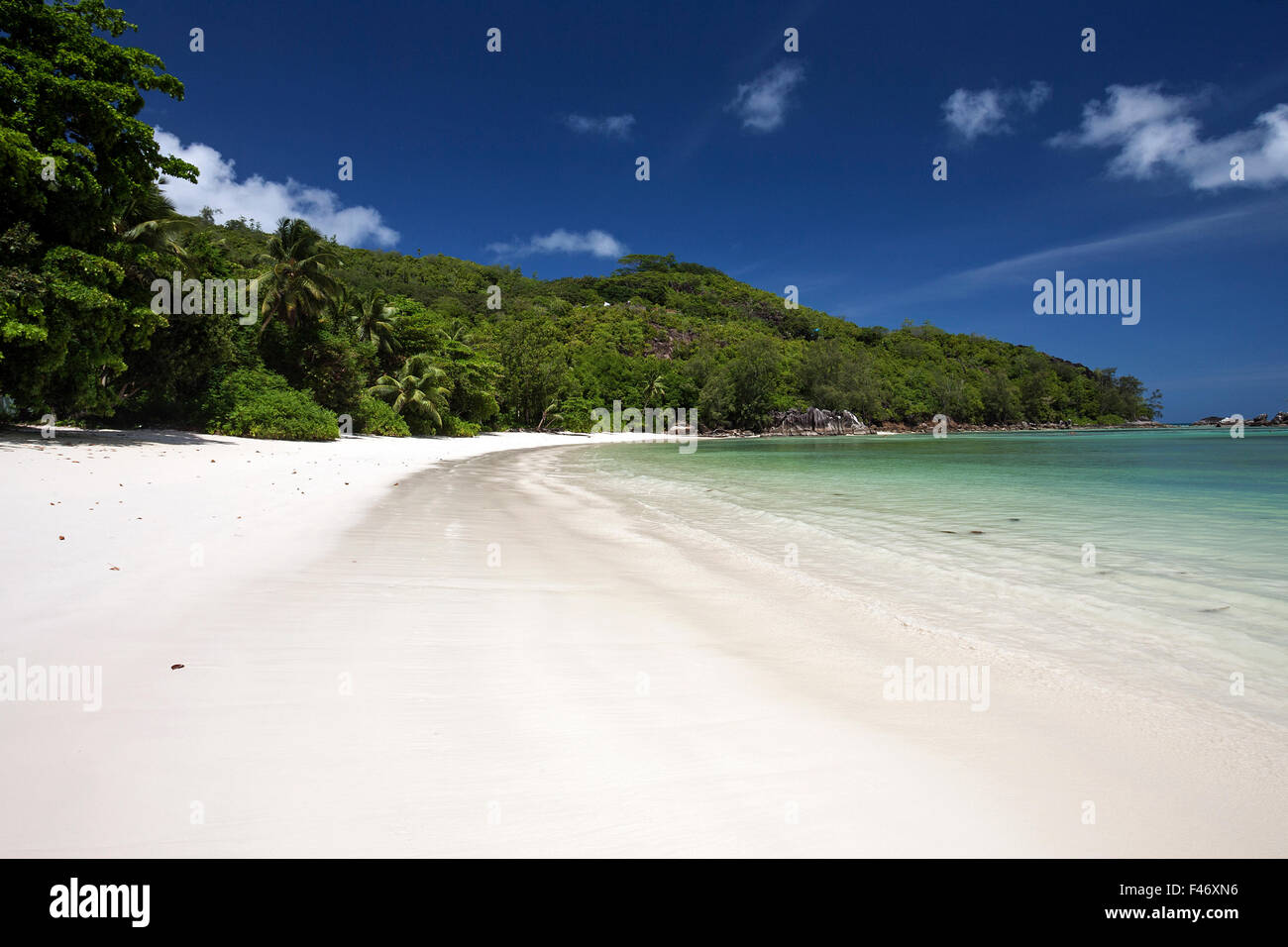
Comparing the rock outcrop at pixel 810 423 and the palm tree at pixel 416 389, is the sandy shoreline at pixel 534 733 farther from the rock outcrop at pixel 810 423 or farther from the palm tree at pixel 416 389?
the rock outcrop at pixel 810 423

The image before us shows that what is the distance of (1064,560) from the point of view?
7363mm

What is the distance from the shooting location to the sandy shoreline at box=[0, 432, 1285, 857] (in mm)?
2107

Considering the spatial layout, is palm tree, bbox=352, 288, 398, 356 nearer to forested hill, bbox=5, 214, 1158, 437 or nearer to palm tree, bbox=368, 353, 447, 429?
forested hill, bbox=5, 214, 1158, 437

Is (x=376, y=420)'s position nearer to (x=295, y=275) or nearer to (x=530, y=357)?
(x=295, y=275)

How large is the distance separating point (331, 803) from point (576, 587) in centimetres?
354

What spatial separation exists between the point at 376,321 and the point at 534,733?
1746 inches

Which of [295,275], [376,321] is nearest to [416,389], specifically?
[376,321]

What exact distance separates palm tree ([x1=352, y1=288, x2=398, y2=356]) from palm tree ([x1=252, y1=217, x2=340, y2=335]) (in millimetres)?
11346

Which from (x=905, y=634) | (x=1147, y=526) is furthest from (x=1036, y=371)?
(x=905, y=634)

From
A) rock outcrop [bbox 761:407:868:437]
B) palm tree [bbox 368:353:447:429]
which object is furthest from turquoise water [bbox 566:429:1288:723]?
rock outcrop [bbox 761:407:868:437]

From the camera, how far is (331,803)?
7.13ft

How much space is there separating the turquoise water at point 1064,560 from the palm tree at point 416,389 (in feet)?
84.2

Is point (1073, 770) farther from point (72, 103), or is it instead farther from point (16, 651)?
point (72, 103)

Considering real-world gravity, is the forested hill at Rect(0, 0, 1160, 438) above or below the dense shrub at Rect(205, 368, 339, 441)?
above
